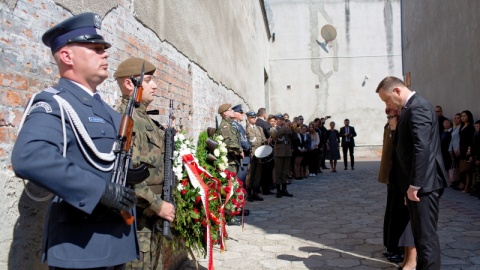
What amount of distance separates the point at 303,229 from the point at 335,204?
2236 mm

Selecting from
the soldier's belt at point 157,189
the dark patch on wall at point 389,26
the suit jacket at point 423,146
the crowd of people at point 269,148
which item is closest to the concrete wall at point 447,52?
the crowd of people at point 269,148

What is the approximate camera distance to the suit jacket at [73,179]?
1.70 metres

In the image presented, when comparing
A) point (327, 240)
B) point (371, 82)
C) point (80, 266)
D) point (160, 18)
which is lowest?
point (327, 240)

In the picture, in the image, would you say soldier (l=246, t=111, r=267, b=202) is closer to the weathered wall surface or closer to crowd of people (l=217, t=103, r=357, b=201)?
crowd of people (l=217, t=103, r=357, b=201)

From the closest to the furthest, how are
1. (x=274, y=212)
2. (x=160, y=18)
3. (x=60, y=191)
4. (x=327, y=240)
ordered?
1. (x=60, y=191)
2. (x=160, y=18)
3. (x=327, y=240)
4. (x=274, y=212)

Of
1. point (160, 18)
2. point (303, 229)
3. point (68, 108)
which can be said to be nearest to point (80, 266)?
point (68, 108)

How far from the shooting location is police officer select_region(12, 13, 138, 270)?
172 centimetres

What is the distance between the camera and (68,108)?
1.90 meters

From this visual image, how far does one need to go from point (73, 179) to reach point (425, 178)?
2770 millimetres

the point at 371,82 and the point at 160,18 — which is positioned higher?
the point at 371,82

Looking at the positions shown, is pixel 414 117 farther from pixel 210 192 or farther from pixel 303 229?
pixel 303 229

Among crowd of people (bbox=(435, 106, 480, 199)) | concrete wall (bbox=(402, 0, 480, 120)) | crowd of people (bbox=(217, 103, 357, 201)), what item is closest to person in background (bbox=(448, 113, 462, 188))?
crowd of people (bbox=(435, 106, 480, 199))

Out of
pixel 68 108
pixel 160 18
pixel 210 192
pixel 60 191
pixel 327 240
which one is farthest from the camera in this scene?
pixel 327 240

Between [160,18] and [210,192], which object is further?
[160,18]
